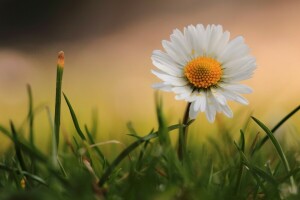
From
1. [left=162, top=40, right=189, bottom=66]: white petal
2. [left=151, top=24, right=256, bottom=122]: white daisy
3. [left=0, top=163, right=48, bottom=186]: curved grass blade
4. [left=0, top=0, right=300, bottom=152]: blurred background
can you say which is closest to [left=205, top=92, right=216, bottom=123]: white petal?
[left=151, top=24, right=256, bottom=122]: white daisy

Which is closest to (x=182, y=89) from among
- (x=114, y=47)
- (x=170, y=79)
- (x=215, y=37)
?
(x=170, y=79)

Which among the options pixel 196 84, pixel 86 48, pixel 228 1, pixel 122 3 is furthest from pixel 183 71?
pixel 122 3

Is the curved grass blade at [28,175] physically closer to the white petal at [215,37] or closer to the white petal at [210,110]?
the white petal at [210,110]

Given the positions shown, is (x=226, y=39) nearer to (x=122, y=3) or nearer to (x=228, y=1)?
(x=228, y=1)

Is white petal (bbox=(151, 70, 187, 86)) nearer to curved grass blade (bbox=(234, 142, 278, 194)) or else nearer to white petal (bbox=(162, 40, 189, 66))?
white petal (bbox=(162, 40, 189, 66))

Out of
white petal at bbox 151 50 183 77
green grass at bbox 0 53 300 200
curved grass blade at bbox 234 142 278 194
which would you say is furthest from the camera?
white petal at bbox 151 50 183 77

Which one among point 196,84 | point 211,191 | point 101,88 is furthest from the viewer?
point 101,88
